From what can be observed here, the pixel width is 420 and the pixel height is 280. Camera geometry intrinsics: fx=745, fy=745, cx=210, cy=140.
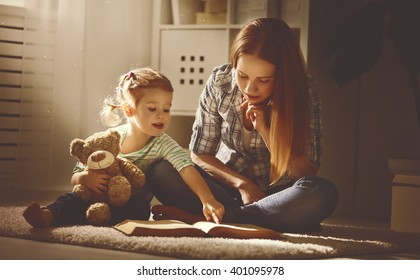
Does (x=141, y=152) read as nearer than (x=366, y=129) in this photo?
Yes

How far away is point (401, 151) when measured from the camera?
2.34m

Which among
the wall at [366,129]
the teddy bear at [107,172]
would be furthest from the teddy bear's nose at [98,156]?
the wall at [366,129]

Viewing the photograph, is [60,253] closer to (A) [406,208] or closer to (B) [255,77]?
(B) [255,77]

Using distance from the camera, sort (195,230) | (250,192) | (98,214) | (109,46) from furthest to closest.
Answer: (109,46), (250,192), (98,214), (195,230)

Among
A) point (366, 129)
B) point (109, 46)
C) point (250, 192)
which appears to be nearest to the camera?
point (250, 192)

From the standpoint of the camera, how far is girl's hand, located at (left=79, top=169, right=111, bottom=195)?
5.24 ft

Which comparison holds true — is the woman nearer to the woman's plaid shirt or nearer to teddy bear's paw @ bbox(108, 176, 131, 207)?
the woman's plaid shirt

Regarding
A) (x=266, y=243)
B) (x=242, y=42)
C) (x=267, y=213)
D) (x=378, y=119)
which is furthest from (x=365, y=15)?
(x=266, y=243)

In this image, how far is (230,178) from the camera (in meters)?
1.70

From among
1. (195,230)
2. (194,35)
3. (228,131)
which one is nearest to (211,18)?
(194,35)

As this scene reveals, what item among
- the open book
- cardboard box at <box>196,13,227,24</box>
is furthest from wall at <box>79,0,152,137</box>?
the open book

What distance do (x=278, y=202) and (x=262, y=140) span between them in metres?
0.20

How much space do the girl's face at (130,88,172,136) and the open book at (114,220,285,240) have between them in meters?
0.25

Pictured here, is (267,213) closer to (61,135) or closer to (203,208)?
(203,208)
